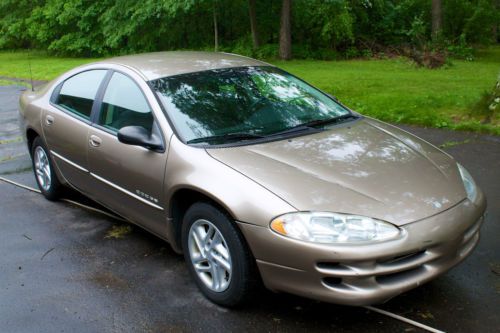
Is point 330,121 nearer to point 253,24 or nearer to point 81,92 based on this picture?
point 81,92

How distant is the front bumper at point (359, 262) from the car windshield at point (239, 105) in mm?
1006

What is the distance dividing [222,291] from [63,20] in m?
27.4

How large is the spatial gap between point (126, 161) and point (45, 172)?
1996 mm

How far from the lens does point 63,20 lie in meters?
27.7

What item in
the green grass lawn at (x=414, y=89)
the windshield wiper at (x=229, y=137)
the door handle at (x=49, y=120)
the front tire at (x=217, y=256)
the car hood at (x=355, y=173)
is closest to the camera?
the car hood at (x=355, y=173)

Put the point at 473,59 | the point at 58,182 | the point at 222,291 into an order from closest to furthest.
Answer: the point at 222,291 < the point at 58,182 < the point at 473,59

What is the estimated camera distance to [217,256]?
131 inches

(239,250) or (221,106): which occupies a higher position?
(221,106)

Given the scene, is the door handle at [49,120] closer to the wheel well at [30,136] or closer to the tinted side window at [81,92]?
the tinted side window at [81,92]

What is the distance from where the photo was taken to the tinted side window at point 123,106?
4.03 metres

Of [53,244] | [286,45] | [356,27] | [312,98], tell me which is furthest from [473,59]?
[53,244]

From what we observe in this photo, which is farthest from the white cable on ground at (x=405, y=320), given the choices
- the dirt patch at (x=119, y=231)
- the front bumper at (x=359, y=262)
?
the dirt patch at (x=119, y=231)

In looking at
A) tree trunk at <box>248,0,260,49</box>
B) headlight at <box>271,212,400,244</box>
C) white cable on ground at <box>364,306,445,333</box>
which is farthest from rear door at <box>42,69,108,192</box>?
tree trunk at <box>248,0,260,49</box>

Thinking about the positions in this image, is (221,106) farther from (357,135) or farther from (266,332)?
(266,332)
